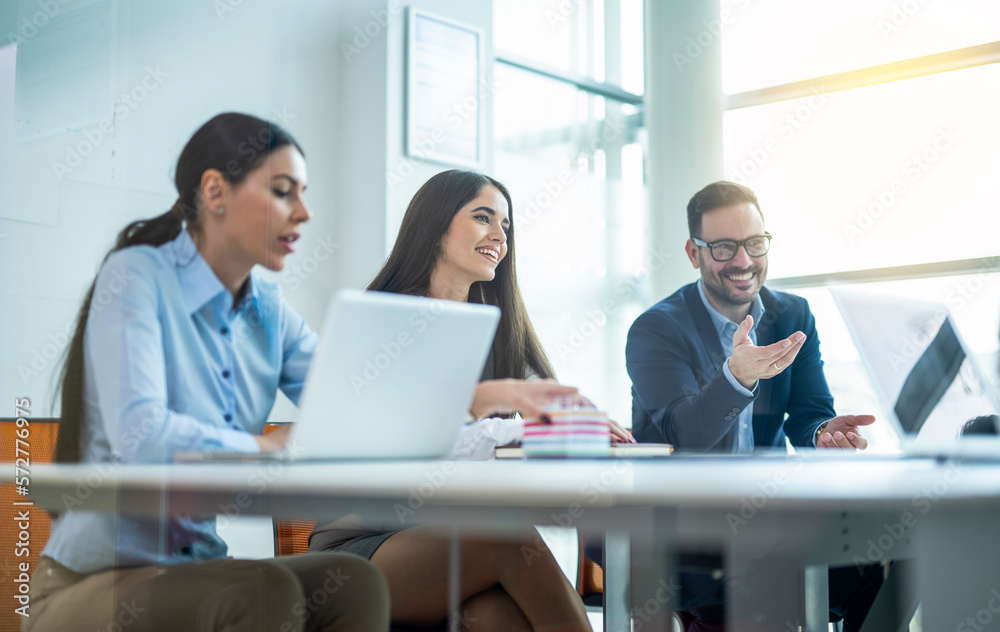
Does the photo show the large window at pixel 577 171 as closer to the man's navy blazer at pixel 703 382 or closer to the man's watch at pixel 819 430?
the man's navy blazer at pixel 703 382

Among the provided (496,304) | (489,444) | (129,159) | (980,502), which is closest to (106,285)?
(129,159)

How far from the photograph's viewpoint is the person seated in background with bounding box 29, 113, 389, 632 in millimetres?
1193

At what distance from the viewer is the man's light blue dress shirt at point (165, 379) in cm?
119

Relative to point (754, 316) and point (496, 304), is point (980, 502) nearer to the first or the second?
point (496, 304)

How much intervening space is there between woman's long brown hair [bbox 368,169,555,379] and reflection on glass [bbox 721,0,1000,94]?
7.86ft

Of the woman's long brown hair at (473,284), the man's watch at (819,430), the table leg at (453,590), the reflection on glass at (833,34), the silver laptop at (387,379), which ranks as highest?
the reflection on glass at (833,34)

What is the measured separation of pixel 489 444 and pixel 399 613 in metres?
0.31

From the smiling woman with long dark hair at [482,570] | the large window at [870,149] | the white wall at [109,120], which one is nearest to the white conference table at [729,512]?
the smiling woman with long dark hair at [482,570]

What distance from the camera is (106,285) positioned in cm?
130

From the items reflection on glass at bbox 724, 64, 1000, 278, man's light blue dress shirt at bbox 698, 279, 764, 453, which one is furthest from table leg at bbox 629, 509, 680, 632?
reflection on glass at bbox 724, 64, 1000, 278

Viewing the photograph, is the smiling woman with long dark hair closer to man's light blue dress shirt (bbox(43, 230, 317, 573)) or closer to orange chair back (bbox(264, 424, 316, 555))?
orange chair back (bbox(264, 424, 316, 555))

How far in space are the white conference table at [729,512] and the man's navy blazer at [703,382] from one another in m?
1.20

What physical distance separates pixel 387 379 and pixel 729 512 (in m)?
0.48

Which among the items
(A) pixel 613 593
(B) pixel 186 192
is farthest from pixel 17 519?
(A) pixel 613 593
